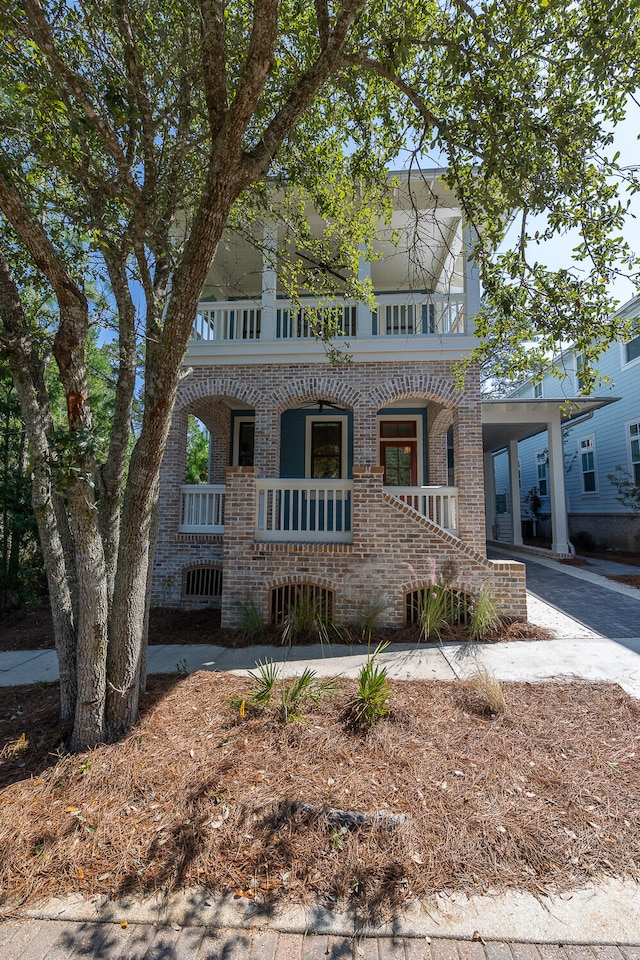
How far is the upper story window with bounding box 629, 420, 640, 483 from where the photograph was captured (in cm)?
1355

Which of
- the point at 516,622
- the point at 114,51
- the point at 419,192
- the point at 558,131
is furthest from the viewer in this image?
the point at 419,192

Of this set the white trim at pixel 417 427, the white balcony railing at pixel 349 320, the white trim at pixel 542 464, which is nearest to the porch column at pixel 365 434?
the white balcony railing at pixel 349 320

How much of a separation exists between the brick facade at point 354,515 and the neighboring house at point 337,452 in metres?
0.02

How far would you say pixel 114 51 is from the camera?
4.18 meters

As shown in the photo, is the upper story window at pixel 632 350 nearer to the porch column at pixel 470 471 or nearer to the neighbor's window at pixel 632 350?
the neighbor's window at pixel 632 350

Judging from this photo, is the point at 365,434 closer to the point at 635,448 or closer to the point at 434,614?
the point at 434,614

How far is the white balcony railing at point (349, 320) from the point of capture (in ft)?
25.5

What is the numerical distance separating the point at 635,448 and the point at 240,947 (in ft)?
52.5

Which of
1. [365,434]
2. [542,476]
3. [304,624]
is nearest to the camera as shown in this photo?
[304,624]

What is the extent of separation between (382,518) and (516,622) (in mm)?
2273

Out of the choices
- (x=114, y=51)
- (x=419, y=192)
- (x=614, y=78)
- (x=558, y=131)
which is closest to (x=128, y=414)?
(x=114, y=51)

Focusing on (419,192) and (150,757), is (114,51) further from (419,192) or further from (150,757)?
(150,757)

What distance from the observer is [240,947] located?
1760mm

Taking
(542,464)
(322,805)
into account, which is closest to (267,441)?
(322,805)
